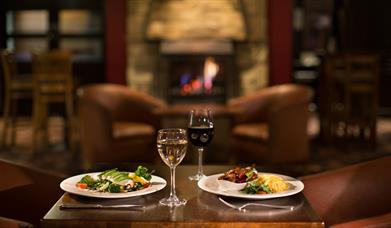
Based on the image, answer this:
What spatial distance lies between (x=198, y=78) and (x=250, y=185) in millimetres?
5507

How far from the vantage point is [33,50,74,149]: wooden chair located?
597 cm

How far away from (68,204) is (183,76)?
564 centimetres

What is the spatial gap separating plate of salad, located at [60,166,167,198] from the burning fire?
5.15 m

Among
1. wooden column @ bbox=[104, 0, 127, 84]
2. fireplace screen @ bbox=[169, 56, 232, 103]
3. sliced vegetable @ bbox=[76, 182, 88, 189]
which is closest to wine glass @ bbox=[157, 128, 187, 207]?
sliced vegetable @ bbox=[76, 182, 88, 189]

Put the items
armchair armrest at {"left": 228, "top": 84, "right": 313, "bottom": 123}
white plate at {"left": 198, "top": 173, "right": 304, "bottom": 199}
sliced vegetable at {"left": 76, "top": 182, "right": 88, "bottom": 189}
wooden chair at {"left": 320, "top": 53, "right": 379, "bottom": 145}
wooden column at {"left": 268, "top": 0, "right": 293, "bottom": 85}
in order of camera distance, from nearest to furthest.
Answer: white plate at {"left": 198, "top": 173, "right": 304, "bottom": 199}, sliced vegetable at {"left": 76, "top": 182, "right": 88, "bottom": 189}, armchair armrest at {"left": 228, "top": 84, "right": 313, "bottom": 123}, wooden chair at {"left": 320, "top": 53, "right": 379, "bottom": 145}, wooden column at {"left": 268, "top": 0, "right": 293, "bottom": 85}

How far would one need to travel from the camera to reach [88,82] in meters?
8.98

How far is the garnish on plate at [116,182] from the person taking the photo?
1828 mm

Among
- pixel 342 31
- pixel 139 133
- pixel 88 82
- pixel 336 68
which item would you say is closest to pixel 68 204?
pixel 139 133

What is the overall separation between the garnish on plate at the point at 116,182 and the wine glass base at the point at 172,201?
0.33 ft

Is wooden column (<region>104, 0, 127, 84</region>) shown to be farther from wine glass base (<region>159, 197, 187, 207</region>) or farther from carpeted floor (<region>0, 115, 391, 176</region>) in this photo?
wine glass base (<region>159, 197, 187, 207</region>)

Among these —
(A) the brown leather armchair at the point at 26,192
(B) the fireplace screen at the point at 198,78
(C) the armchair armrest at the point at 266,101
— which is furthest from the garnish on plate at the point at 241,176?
(B) the fireplace screen at the point at 198,78

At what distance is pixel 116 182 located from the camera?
184 cm

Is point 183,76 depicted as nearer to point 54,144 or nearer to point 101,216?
point 54,144

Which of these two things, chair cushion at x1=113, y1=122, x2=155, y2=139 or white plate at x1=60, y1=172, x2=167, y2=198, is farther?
chair cushion at x1=113, y1=122, x2=155, y2=139
